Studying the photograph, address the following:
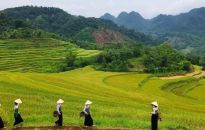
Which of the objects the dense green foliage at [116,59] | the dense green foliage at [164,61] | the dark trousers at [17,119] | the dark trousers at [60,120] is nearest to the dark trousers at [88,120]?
the dark trousers at [60,120]

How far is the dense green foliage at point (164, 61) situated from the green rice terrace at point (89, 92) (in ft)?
12.9

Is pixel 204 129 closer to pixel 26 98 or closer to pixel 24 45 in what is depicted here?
pixel 26 98

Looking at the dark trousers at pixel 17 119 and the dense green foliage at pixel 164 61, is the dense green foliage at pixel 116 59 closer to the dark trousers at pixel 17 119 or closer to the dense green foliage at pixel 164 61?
the dense green foliage at pixel 164 61

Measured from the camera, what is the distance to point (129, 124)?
21266 millimetres

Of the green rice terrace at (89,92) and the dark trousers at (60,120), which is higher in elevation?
the dark trousers at (60,120)

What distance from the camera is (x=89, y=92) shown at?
145 feet

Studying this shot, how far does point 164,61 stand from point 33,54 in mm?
28315

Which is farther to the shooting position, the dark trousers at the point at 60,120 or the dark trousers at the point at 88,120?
the dark trousers at the point at 60,120

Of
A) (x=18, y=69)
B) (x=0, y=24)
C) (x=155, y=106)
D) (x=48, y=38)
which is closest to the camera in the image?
(x=155, y=106)

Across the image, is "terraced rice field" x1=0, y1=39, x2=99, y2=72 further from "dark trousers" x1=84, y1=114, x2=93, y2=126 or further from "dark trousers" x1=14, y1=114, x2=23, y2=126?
"dark trousers" x1=84, y1=114, x2=93, y2=126

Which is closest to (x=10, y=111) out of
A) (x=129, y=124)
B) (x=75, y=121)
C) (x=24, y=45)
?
(x=75, y=121)

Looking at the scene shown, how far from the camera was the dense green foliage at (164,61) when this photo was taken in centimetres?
8631

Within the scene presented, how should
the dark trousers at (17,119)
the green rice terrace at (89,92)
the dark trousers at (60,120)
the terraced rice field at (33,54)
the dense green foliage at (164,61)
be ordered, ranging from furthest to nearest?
the dense green foliage at (164,61), the terraced rice field at (33,54), the green rice terrace at (89,92), the dark trousers at (60,120), the dark trousers at (17,119)

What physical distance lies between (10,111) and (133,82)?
4047 centimetres
